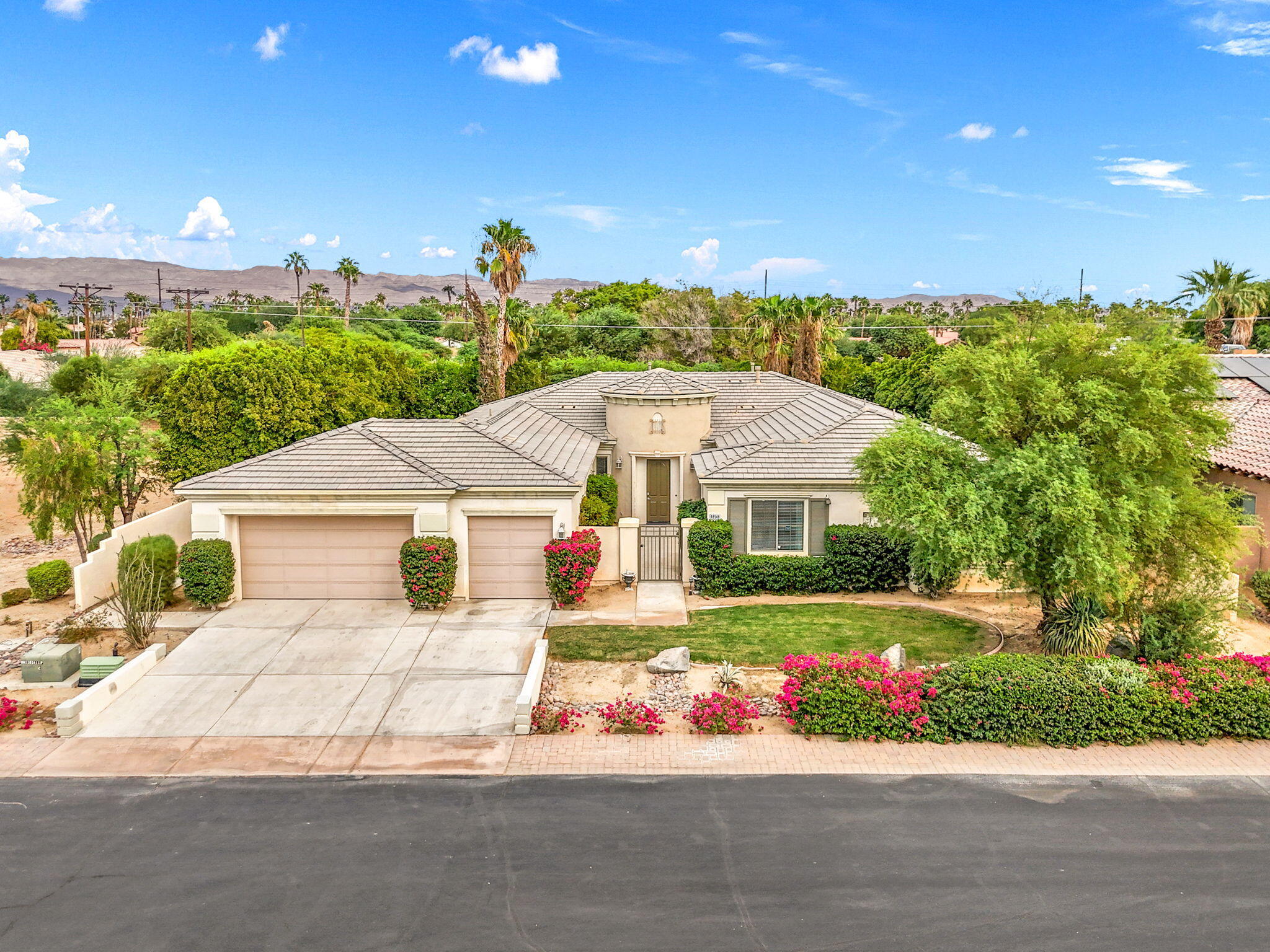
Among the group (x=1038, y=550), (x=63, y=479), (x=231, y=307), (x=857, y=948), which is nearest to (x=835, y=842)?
(x=857, y=948)

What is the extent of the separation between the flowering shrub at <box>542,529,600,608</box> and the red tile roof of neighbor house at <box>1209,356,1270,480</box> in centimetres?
1204

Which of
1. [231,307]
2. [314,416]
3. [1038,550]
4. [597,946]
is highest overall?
[231,307]

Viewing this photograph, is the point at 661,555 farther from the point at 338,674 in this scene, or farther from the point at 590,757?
the point at 590,757

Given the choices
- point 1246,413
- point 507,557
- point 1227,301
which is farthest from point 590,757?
point 1227,301

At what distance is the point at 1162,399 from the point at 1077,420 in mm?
1276

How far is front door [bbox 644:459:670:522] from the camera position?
87.9 ft

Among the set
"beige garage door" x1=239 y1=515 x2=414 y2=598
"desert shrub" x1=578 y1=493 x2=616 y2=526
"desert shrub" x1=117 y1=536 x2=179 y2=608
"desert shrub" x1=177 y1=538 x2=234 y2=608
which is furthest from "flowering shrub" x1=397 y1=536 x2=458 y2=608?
"desert shrub" x1=578 y1=493 x2=616 y2=526

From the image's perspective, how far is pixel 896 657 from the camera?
607 inches

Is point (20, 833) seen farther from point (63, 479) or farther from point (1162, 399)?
point (1162, 399)

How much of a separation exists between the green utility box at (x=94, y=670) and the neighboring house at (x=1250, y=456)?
20.0 meters

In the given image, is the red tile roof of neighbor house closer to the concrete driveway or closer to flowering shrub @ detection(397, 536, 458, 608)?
the concrete driveway

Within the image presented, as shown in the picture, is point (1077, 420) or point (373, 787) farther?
point (1077, 420)

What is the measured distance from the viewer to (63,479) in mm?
20547

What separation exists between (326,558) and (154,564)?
11.4 feet
